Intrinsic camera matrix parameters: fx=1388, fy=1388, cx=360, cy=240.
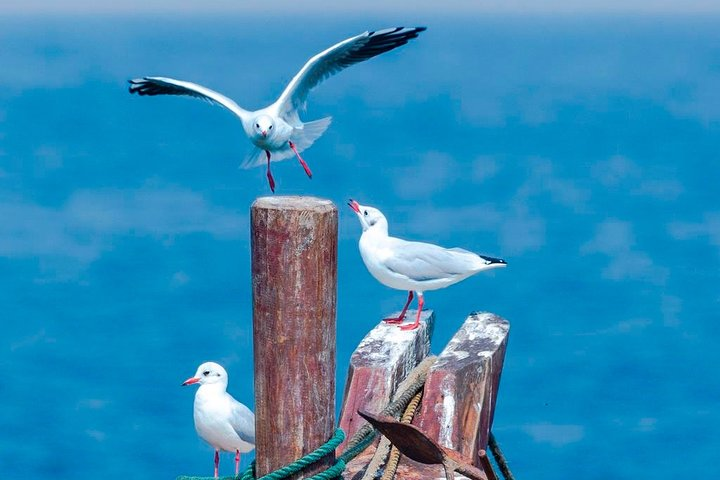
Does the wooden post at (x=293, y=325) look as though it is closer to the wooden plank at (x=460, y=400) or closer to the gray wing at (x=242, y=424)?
the wooden plank at (x=460, y=400)

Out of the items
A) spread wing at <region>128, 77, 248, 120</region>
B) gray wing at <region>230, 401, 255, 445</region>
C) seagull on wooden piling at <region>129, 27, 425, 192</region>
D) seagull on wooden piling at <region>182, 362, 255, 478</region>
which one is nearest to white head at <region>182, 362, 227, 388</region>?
seagull on wooden piling at <region>182, 362, 255, 478</region>

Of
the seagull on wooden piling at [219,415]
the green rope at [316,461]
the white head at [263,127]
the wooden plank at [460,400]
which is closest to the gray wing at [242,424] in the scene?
the seagull on wooden piling at [219,415]

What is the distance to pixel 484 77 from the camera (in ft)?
102

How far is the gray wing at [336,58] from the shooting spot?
240 inches

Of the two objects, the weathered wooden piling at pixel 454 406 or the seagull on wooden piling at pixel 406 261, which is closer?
the weathered wooden piling at pixel 454 406

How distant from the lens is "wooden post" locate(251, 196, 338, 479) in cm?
331

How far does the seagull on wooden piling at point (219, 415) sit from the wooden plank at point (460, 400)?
1546 millimetres

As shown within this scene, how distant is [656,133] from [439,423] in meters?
20.9

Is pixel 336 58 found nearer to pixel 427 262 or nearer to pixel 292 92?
pixel 292 92

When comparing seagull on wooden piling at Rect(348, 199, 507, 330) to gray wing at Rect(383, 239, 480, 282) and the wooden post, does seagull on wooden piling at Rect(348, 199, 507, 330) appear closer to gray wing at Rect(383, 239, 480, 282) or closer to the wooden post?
gray wing at Rect(383, 239, 480, 282)

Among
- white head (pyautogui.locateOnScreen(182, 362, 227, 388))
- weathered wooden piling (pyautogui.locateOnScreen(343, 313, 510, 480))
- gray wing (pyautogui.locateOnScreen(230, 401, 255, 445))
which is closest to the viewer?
Result: weathered wooden piling (pyautogui.locateOnScreen(343, 313, 510, 480))

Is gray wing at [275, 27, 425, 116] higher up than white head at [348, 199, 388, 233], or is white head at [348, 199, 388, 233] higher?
gray wing at [275, 27, 425, 116]

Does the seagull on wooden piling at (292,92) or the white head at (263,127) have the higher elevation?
the seagull on wooden piling at (292,92)

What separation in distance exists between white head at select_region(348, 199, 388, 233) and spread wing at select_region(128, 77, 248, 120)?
2.28ft
